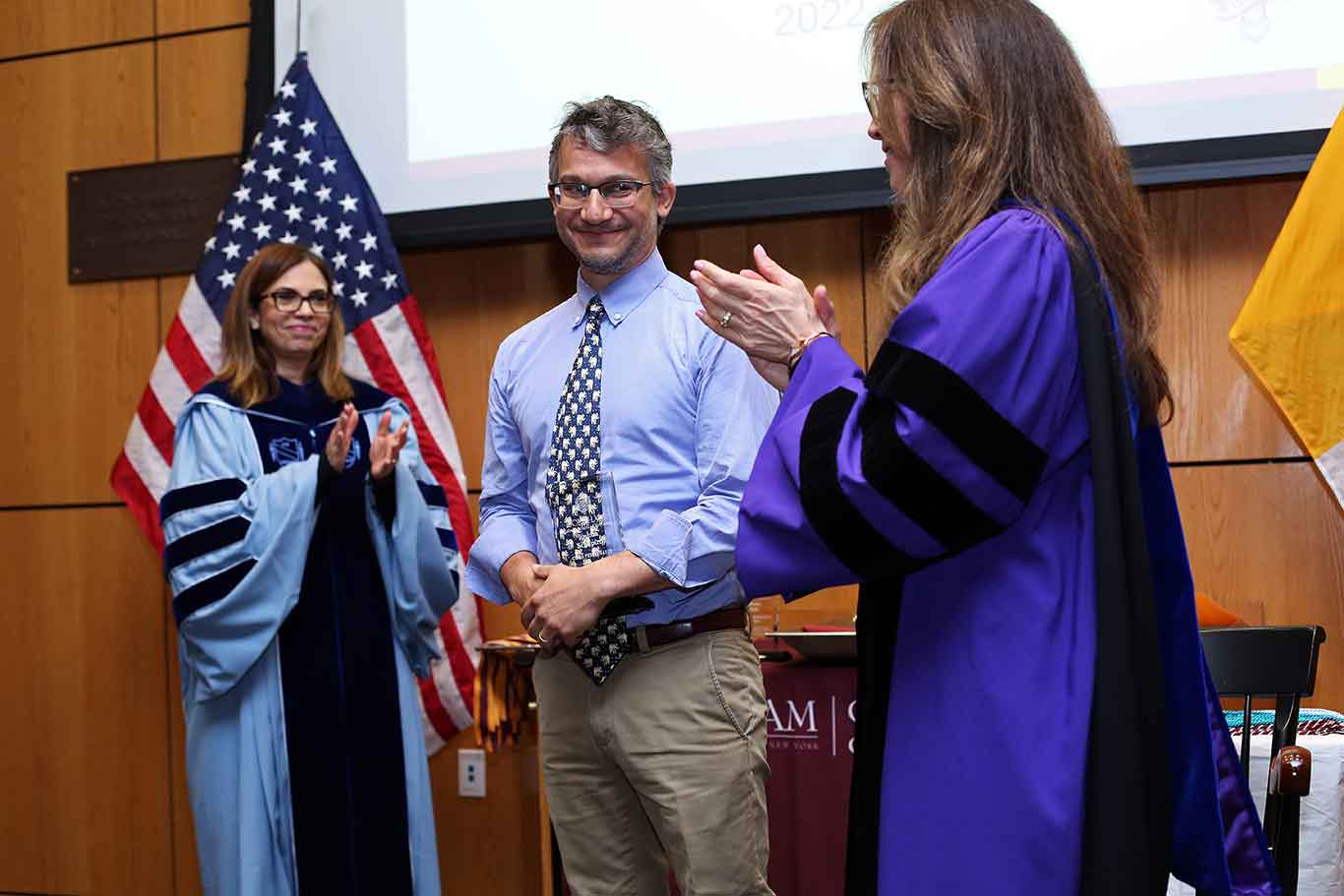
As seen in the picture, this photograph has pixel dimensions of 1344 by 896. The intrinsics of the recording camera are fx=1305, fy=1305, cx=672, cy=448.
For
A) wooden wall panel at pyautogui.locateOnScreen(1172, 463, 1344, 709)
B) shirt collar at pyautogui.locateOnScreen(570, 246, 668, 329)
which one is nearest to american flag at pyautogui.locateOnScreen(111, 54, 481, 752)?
shirt collar at pyautogui.locateOnScreen(570, 246, 668, 329)

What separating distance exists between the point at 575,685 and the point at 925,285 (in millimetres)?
1138

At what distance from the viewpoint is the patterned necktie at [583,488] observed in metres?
2.12

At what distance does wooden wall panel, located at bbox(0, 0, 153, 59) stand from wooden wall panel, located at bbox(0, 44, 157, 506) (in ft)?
0.16

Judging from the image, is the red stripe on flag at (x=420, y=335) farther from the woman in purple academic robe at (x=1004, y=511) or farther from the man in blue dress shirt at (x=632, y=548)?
the woman in purple academic robe at (x=1004, y=511)

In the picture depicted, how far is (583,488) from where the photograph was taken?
218cm

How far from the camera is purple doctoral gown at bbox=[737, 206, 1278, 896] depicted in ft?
4.00

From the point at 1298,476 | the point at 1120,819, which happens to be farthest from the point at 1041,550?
the point at 1298,476

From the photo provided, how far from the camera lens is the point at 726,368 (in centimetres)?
219

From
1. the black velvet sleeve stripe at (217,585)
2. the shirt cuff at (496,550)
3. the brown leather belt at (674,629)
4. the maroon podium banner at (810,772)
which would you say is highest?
the shirt cuff at (496,550)

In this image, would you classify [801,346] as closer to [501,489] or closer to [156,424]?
[501,489]

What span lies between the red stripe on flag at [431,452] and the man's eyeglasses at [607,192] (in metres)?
1.44

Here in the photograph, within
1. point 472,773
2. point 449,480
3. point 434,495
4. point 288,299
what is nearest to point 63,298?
point 288,299

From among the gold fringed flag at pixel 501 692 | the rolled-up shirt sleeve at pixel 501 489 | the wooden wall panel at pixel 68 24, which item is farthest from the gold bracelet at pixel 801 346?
the wooden wall panel at pixel 68 24

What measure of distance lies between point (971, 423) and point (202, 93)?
3445 millimetres
